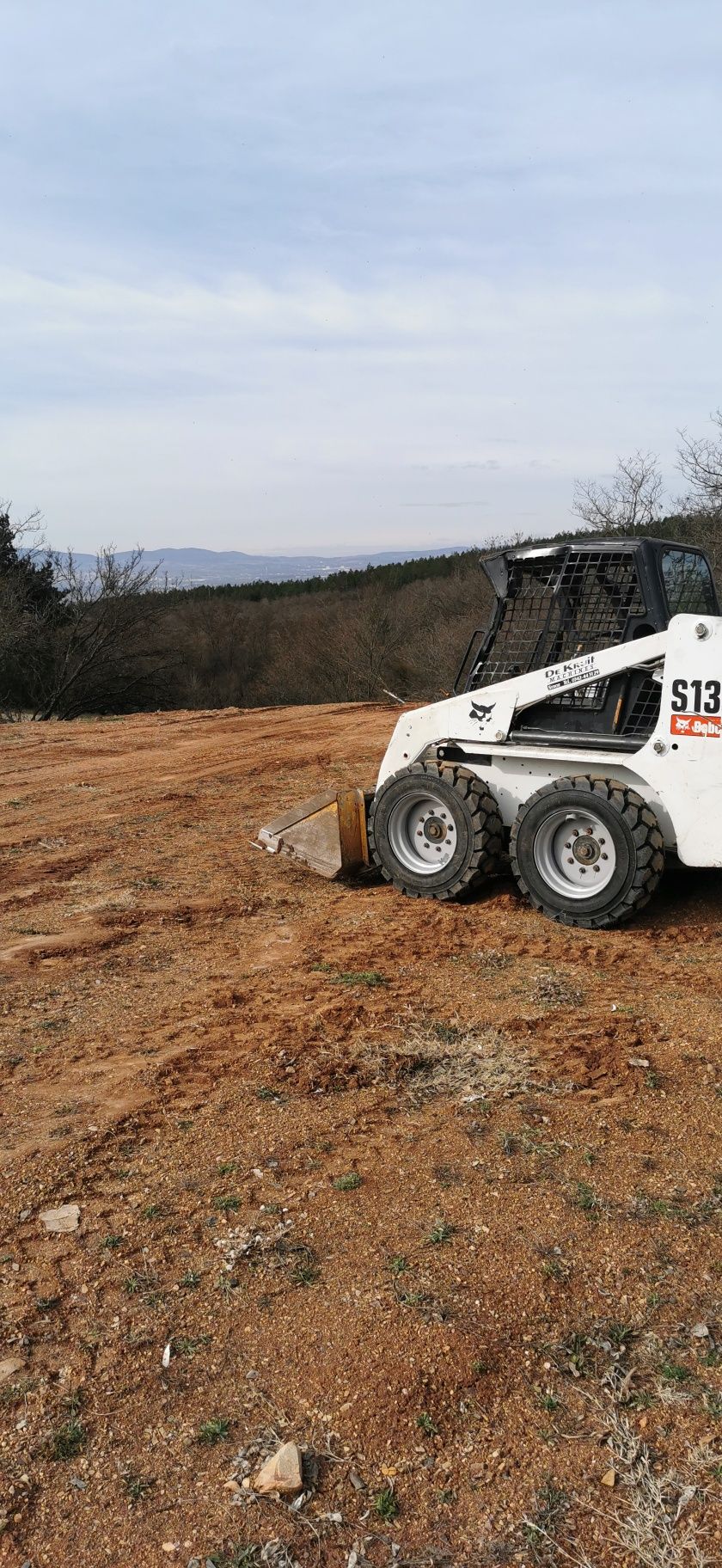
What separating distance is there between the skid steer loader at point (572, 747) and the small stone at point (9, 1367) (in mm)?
4546

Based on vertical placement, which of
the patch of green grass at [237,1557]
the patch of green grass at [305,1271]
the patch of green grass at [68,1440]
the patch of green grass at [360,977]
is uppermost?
the patch of green grass at [360,977]

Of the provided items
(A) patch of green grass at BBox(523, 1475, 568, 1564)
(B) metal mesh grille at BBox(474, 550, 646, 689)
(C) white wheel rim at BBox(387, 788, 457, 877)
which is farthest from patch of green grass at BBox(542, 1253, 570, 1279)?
(B) metal mesh grille at BBox(474, 550, 646, 689)

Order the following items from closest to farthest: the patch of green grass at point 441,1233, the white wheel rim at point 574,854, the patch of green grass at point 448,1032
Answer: the patch of green grass at point 441,1233 → the patch of green grass at point 448,1032 → the white wheel rim at point 574,854

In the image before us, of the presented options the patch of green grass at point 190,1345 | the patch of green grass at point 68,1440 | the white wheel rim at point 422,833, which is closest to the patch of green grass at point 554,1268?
the patch of green grass at point 190,1345

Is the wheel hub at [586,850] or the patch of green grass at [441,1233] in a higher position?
the wheel hub at [586,850]

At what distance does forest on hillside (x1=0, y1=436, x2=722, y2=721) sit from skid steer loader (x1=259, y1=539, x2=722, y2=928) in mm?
14476

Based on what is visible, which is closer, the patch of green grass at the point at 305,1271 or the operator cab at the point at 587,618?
the patch of green grass at the point at 305,1271

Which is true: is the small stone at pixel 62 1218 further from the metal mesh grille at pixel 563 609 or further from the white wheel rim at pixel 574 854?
the metal mesh grille at pixel 563 609

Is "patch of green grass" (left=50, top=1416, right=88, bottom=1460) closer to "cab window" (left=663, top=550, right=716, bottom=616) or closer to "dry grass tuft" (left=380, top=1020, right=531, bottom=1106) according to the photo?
"dry grass tuft" (left=380, top=1020, right=531, bottom=1106)

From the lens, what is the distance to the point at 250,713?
20922mm

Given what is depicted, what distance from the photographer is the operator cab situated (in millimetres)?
7012

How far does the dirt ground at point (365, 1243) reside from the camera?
270 centimetres

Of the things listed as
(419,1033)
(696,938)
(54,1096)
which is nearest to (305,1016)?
(419,1033)

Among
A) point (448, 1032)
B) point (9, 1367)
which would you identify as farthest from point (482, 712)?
point (9, 1367)
